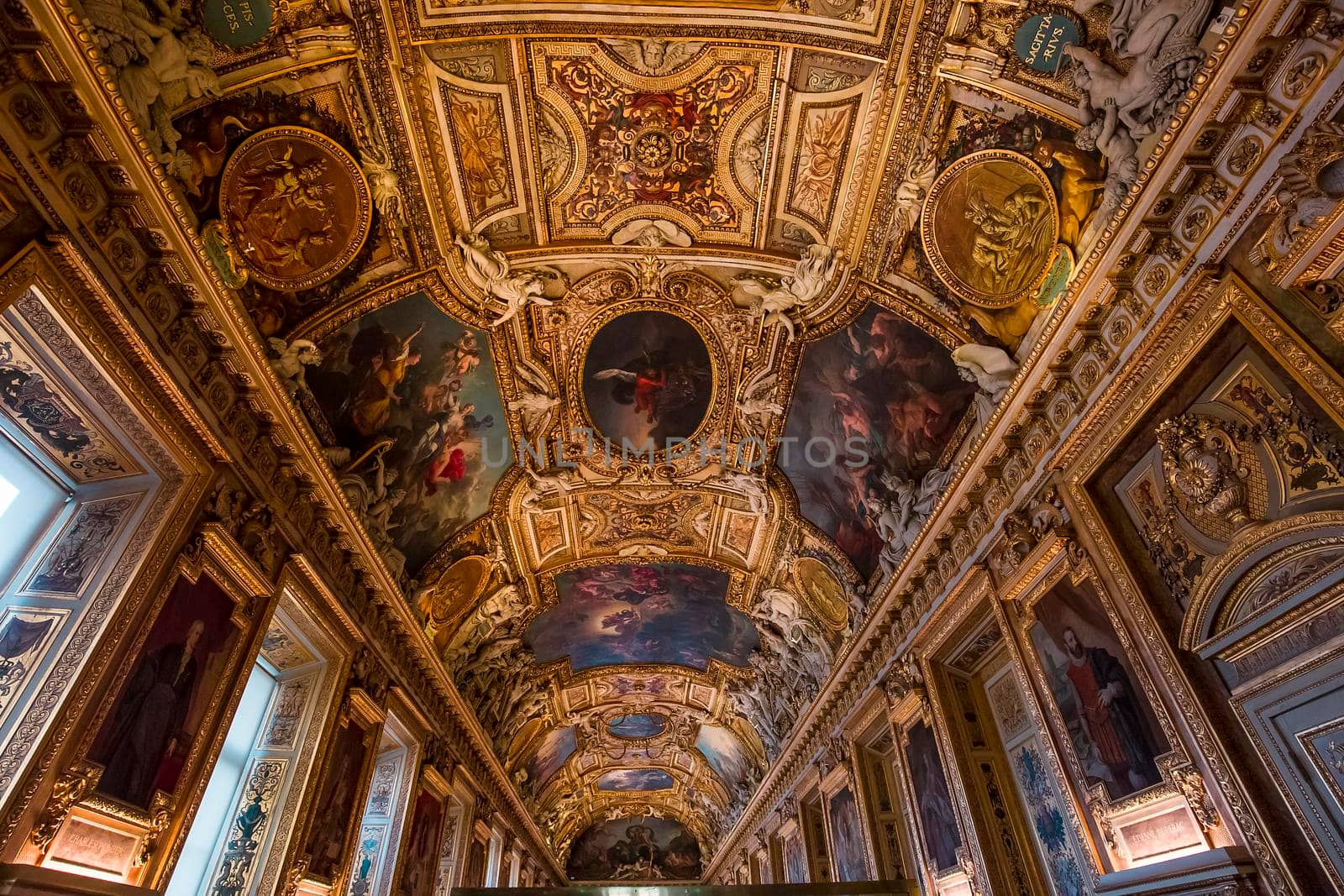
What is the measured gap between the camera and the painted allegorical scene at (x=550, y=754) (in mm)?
23188

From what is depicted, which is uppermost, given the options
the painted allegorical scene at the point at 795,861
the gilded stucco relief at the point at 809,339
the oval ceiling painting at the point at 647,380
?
the oval ceiling painting at the point at 647,380

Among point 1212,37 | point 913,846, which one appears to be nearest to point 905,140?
point 1212,37

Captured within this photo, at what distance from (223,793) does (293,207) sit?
6.86 metres

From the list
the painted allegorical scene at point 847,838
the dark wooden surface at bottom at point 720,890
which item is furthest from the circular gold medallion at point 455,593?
the painted allegorical scene at point 847,838

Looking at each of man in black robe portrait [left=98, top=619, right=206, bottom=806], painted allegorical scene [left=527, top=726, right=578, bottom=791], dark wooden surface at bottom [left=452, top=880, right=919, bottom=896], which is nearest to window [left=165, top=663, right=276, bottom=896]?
man in black robe portrait [left=98, top=619, right=206, bottom=806]

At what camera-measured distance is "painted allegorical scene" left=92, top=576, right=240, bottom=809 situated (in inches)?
207

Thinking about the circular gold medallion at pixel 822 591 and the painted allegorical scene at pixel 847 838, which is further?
the circular gold medallion at pixel 822 591

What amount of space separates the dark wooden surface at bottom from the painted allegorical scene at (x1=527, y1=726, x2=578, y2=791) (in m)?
16.4

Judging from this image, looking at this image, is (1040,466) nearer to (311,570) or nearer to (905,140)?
(905,140)

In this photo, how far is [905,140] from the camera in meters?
7.88

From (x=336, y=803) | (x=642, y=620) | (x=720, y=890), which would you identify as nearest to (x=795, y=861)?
(x=642, y=620)

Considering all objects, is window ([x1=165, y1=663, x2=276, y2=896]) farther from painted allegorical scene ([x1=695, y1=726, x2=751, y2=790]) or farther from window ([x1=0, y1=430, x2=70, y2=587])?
painted allegorical scene ([x1=695, y1=726, x2=751, y2=790])

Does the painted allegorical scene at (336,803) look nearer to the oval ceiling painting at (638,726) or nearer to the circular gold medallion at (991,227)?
the circular gold medallion at (991,227)

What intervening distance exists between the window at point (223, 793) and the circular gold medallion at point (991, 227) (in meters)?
9.41
